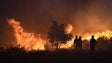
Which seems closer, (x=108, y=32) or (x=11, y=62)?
(x=11, y=62)

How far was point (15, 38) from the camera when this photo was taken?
343 feet

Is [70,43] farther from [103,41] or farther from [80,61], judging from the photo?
[80,61]

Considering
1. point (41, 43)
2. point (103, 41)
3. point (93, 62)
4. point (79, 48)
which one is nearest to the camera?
point (93, 62)

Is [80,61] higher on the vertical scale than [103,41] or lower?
lower

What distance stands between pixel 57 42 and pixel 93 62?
68893 mm

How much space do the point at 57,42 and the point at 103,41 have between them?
47.2ft

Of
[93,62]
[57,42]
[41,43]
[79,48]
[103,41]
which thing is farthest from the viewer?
[41,43]

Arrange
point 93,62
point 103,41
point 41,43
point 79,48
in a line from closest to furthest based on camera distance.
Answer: point 93,62
point 79,48
point 103,41
point 41,43

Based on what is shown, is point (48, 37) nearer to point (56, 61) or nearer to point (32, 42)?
point (32, 42)

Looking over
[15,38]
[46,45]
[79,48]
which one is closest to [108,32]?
[46,45]

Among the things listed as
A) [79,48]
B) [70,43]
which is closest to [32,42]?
[70,43]

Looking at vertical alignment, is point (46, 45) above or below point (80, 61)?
above

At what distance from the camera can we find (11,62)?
33.2 metres

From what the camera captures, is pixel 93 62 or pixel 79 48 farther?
pixel 79 48
